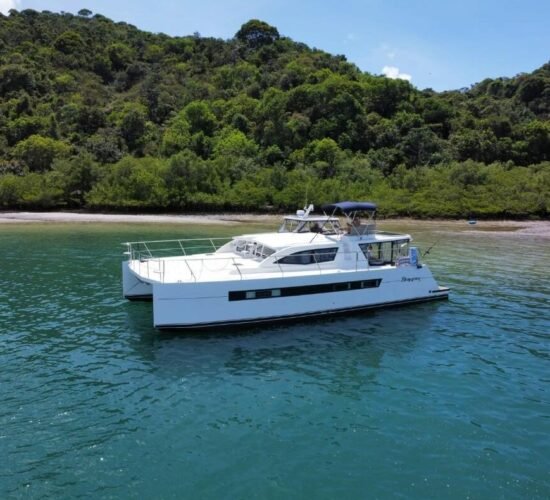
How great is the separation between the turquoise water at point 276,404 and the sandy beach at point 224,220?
3951 centimetres

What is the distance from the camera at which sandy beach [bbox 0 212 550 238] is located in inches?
2323

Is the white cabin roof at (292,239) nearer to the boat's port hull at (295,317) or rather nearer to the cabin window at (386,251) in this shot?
the cabin window at (386,251)

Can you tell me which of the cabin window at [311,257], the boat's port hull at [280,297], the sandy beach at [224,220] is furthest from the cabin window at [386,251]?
the sandy beach at [224,220]

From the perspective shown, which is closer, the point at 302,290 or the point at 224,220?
the point at 302,290

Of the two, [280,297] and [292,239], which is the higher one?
[292,239]

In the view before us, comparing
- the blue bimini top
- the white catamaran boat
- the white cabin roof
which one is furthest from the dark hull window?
the blue bimini top

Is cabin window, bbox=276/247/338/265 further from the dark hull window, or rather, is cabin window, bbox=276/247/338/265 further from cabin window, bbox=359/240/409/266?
cabin window, bbox=359/240/409/266

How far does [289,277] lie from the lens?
59.7 feet

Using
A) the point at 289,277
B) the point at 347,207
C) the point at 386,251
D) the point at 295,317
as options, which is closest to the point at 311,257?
the point at 289,277

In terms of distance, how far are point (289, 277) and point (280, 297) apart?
826 mm

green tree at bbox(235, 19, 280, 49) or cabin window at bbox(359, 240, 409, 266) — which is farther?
green tree at bbox(235, 19, 280, 49)

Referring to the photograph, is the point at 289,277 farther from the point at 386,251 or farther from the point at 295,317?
the point at 386,251

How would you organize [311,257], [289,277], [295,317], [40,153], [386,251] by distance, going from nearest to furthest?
[289,277]
[295,317]
[311,257]
[386,251]
[40,153]

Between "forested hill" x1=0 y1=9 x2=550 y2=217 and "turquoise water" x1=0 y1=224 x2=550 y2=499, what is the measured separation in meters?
34.7
